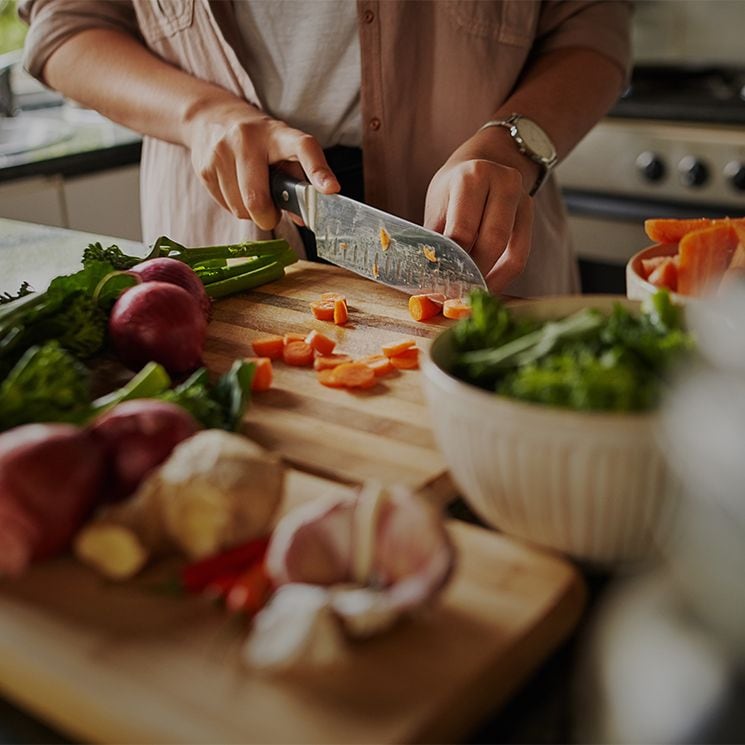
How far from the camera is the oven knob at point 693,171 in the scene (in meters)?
2.62

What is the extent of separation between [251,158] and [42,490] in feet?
3.07

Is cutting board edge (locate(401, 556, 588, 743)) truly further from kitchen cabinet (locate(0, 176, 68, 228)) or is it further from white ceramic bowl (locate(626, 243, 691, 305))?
kitchen cabinet (locate(0, 176, 68, 228))

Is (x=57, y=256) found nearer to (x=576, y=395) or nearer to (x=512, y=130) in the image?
(x=512, y=130)

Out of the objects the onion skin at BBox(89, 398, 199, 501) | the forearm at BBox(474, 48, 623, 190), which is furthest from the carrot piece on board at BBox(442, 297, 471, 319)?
the onion skin at BBox(89, 398, 199, 501)

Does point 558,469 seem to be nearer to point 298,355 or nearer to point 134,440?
point 134,440

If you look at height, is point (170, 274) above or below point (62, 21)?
Result: below

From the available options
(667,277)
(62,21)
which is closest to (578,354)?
(667,277)

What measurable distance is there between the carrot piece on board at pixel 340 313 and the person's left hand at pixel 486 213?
19 cm

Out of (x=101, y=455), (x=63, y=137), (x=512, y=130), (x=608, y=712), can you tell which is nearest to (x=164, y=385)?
(x=101, y=455)

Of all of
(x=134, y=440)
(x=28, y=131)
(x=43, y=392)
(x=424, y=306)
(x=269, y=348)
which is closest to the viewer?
(x=134, y=440)

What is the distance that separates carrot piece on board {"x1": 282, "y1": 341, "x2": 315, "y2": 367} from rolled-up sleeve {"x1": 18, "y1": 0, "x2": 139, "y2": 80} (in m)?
0.98

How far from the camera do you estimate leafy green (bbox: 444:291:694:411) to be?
0.68 m

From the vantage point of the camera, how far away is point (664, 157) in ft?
8.84

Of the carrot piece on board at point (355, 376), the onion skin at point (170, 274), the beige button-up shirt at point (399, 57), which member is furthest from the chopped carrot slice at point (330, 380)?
the beige button-up shirt at point (399, 57)
